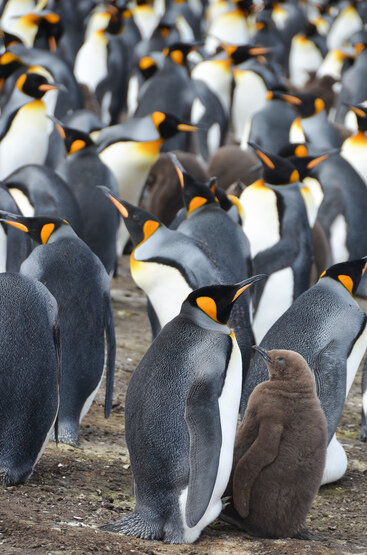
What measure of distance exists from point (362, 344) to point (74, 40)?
511 inches

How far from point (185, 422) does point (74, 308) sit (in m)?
1.07

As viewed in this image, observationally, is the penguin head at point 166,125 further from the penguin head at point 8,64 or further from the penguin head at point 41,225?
the penguin head at point 41,225

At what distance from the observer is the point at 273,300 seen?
18.4 ft

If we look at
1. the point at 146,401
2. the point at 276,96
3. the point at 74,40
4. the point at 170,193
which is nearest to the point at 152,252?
the point at 146,401

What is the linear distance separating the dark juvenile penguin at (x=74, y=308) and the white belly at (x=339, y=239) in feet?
10.8

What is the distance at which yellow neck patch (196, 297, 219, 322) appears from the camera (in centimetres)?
312

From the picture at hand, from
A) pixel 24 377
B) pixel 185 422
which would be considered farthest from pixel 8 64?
pixel 185 422

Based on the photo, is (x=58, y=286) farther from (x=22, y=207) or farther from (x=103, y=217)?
(x=103, y=217)

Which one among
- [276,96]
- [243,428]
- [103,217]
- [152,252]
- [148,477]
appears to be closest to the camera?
[148,477]

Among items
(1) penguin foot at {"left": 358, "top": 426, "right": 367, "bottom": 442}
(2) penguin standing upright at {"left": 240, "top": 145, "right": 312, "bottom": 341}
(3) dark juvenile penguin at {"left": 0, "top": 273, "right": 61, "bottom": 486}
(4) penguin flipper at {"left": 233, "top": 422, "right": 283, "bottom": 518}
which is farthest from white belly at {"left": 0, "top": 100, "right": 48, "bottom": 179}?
(4) penguin flipper at {"left": 233, "top": 422, "right": 283, "bottom": 518}

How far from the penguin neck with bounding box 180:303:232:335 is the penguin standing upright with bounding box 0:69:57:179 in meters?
4.14

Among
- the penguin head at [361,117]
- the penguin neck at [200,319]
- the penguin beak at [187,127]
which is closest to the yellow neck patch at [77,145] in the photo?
the penguin beak at [187,127]

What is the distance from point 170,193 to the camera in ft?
22.4

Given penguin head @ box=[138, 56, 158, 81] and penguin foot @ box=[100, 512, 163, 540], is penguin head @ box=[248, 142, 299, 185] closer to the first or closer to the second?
penguin foot @ box=[100, 512, 163, 540]
